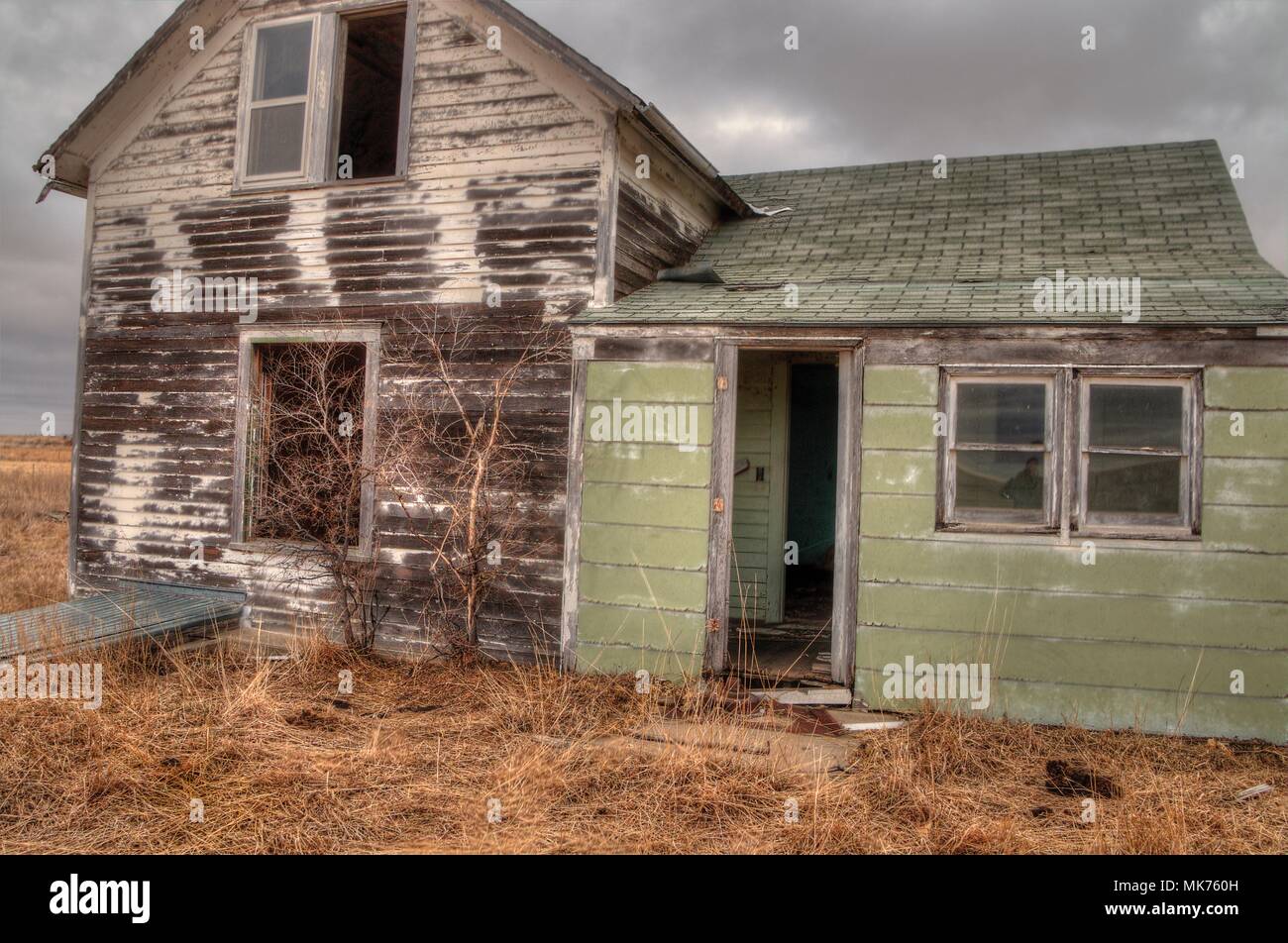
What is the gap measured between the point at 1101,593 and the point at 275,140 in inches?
310

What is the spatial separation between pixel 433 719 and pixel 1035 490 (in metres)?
4.25

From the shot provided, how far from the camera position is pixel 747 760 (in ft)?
16.3

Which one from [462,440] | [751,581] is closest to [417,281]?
[462,440]

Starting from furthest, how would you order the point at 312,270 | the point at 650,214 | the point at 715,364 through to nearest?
1. the point at 312,270
2. the point at 650,214
3. the point at 715,364

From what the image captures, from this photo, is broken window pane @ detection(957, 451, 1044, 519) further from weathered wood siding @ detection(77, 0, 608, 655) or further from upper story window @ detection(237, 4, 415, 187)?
upper story window @ detection(237, 4, 415, 187)

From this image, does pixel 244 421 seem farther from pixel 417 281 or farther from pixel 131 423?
pixel 417 281

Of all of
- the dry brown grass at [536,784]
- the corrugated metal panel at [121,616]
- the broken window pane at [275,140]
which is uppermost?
the broken window pane at [275,140]

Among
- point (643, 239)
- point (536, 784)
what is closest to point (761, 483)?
point (643, 239)

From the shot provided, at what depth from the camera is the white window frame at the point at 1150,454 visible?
578cm

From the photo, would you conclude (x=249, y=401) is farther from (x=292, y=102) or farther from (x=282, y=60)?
(x=282, y=60)

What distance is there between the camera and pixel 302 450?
9109mm

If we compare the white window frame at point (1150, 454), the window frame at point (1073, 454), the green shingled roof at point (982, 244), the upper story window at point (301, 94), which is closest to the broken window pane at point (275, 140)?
the upper story window at point (301, 94)

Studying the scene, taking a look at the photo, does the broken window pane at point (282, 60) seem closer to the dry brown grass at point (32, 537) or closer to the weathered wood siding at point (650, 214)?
the weathered wood siding at point (650, 214)

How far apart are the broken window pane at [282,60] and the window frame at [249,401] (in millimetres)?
2239
